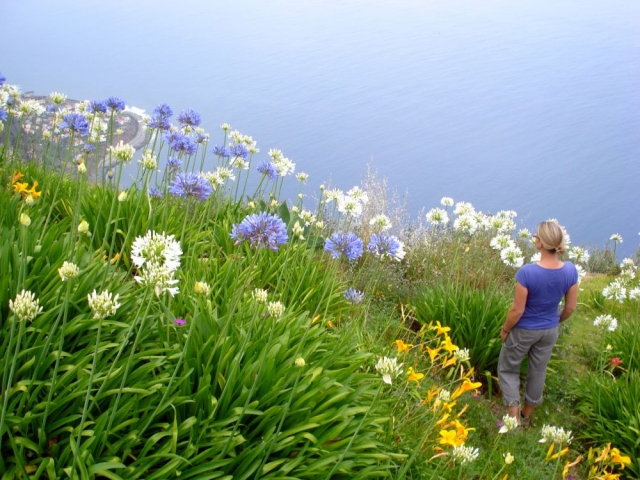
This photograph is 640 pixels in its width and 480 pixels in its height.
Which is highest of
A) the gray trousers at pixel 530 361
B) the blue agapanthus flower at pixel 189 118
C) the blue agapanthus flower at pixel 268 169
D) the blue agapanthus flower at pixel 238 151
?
the blue agapanthus flower at pixel 189 118

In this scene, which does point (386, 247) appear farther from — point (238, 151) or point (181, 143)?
point (238, 151)

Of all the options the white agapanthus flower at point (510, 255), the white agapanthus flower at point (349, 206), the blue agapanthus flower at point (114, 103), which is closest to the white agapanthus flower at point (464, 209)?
the white agapanthus flower at point (510, 255)

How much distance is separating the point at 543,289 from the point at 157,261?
4.26 meters

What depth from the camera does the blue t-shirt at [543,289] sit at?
5.43 meters

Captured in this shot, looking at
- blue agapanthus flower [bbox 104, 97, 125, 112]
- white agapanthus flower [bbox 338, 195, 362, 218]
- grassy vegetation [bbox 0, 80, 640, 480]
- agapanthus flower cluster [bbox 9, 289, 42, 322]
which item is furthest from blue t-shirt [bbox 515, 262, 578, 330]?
agapanthus flower cluster [bbox 9, 289, 42, 322]

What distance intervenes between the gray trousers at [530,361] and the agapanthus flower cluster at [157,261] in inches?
174

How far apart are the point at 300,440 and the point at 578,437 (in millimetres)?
3969

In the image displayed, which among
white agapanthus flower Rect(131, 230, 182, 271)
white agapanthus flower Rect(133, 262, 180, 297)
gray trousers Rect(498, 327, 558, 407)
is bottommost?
gray trousers Rect(498, 327, 558, 407)

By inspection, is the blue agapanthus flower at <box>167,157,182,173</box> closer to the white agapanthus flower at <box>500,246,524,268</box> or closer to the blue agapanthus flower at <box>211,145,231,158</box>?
the blue agapanthus flower at <box>211,145,231,158</box>

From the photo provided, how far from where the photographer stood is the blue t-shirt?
5.43 meters

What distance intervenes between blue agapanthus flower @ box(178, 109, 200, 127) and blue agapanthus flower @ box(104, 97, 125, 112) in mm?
615

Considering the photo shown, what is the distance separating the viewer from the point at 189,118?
17.9 ft

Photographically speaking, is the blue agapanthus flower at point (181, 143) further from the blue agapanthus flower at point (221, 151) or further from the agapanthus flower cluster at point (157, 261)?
the agapanthus flower cluster at point (157, 261)

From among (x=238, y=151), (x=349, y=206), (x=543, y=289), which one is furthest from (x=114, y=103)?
(x=543, y=289)
